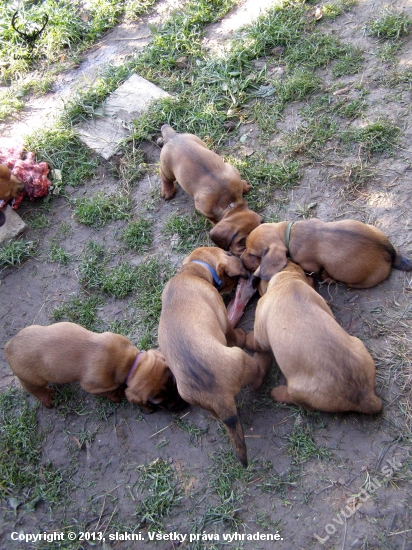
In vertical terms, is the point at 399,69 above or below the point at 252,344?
above

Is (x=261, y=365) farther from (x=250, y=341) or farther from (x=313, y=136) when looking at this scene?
(x=313, y=136)

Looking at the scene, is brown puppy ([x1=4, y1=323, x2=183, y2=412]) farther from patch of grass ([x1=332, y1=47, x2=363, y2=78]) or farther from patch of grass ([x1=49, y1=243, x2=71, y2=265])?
patch of grass ([x1=332, y1=47, x2=363, y2=78])

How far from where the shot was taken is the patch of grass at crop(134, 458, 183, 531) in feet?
12.9

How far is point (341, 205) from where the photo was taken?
498cm

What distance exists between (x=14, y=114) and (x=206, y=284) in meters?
4.62

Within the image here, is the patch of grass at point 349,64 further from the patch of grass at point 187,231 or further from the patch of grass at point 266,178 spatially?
the patch of grass at point 187,231

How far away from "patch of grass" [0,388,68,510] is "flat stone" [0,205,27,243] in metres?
2.05

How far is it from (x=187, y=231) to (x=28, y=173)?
234cm

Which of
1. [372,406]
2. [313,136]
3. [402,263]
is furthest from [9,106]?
[372,406]

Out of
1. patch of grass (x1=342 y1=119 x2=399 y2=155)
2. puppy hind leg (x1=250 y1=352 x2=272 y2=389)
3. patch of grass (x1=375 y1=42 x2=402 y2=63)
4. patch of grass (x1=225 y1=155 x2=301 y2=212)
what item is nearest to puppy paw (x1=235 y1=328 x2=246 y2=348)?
puppy hind leg (x1=250 y1=352 x2=272 y2=389)

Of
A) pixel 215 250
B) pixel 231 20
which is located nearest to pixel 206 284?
pixel 215 250

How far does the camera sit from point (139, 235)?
219 inches

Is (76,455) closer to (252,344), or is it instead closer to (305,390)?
(252,344)

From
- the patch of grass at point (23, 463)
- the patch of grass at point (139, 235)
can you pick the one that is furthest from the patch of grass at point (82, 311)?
the patch of grass at point (23, 463)
